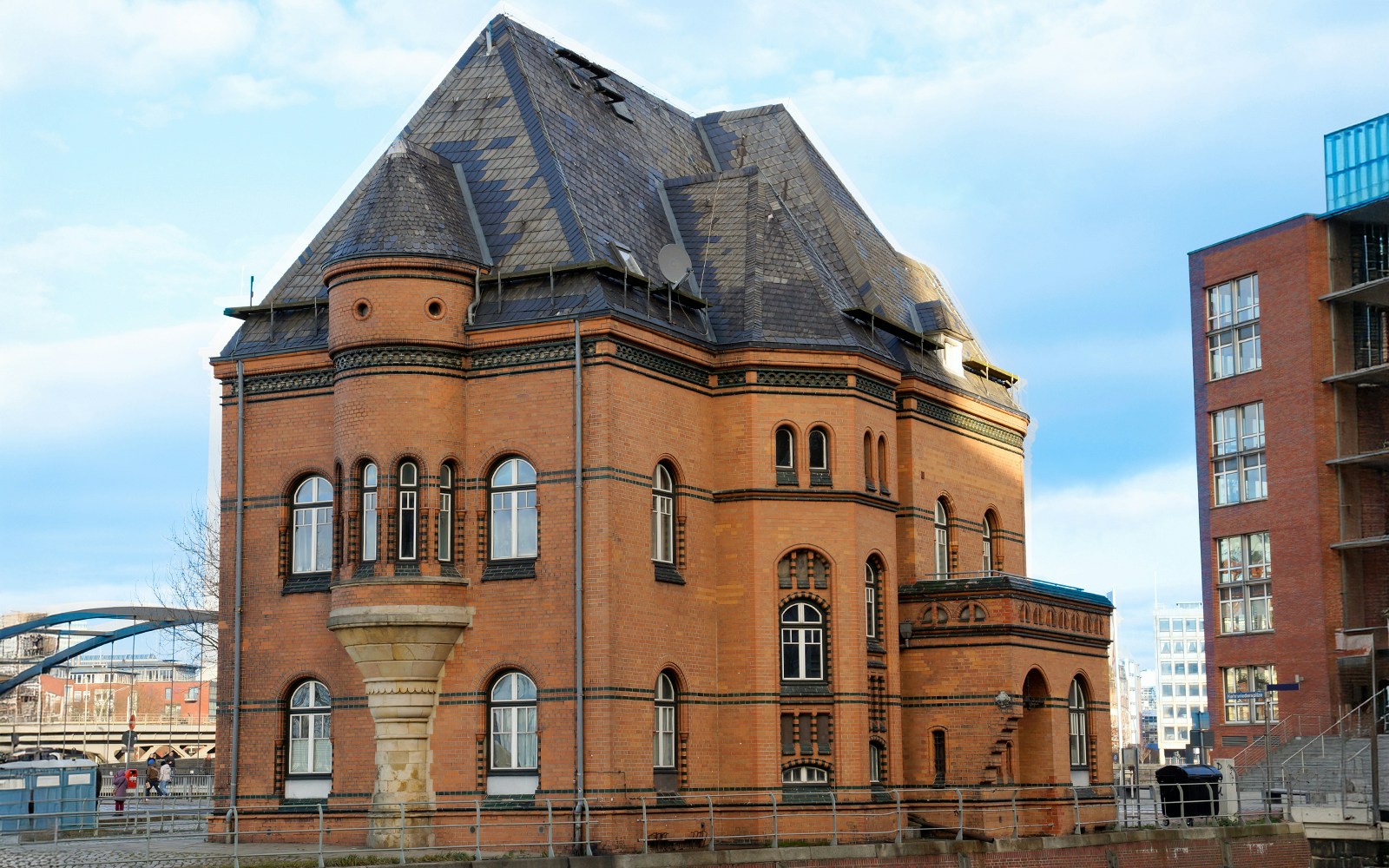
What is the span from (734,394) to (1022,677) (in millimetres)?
8707

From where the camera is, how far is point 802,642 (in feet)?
111

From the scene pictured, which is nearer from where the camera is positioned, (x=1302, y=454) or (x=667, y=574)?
(x=667, y=574)

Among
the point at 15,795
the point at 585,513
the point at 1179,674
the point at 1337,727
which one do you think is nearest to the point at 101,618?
the point at 15,795

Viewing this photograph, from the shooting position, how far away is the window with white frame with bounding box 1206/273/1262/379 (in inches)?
2424

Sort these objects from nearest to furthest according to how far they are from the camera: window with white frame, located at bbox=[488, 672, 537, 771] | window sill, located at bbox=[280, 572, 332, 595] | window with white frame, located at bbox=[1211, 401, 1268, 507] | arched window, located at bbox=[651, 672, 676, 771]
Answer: window with white frame, located at bbox=[488, 672, 537, 771] < arched window, located at bbox=[651, 672, 676, 771] < window sill, located at bbox=[280, 572, 332, 595] < window with white frame, located at bbox=[1211, 401, 1268, 507]

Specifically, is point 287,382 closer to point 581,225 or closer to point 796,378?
point 581,225

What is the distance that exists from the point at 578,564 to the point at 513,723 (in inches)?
125

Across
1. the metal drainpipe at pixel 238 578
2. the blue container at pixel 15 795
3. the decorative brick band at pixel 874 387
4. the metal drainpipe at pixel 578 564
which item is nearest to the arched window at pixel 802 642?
the decorative brick band at pixel 874 387

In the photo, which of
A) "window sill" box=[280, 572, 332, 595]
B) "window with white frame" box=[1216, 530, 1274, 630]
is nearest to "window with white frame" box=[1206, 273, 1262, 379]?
"window with white frame" box=[1216, 530, 1274, 630]

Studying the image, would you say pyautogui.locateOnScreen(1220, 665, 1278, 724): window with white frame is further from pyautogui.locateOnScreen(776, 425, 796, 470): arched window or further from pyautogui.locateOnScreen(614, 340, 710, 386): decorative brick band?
pyautogui.locateOnScreen(614, 340, 710, 386): decorative brick band

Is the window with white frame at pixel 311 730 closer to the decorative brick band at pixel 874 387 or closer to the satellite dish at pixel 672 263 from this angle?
the satellite dish at pixel 672 263

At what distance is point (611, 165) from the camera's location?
120ft

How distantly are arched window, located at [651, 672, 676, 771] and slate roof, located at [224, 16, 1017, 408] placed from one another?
668 cm

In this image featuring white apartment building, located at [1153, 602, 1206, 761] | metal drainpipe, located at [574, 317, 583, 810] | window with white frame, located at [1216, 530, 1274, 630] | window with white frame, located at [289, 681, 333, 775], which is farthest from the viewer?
white apartment building, located at [1153, 602, 1206, 761]
